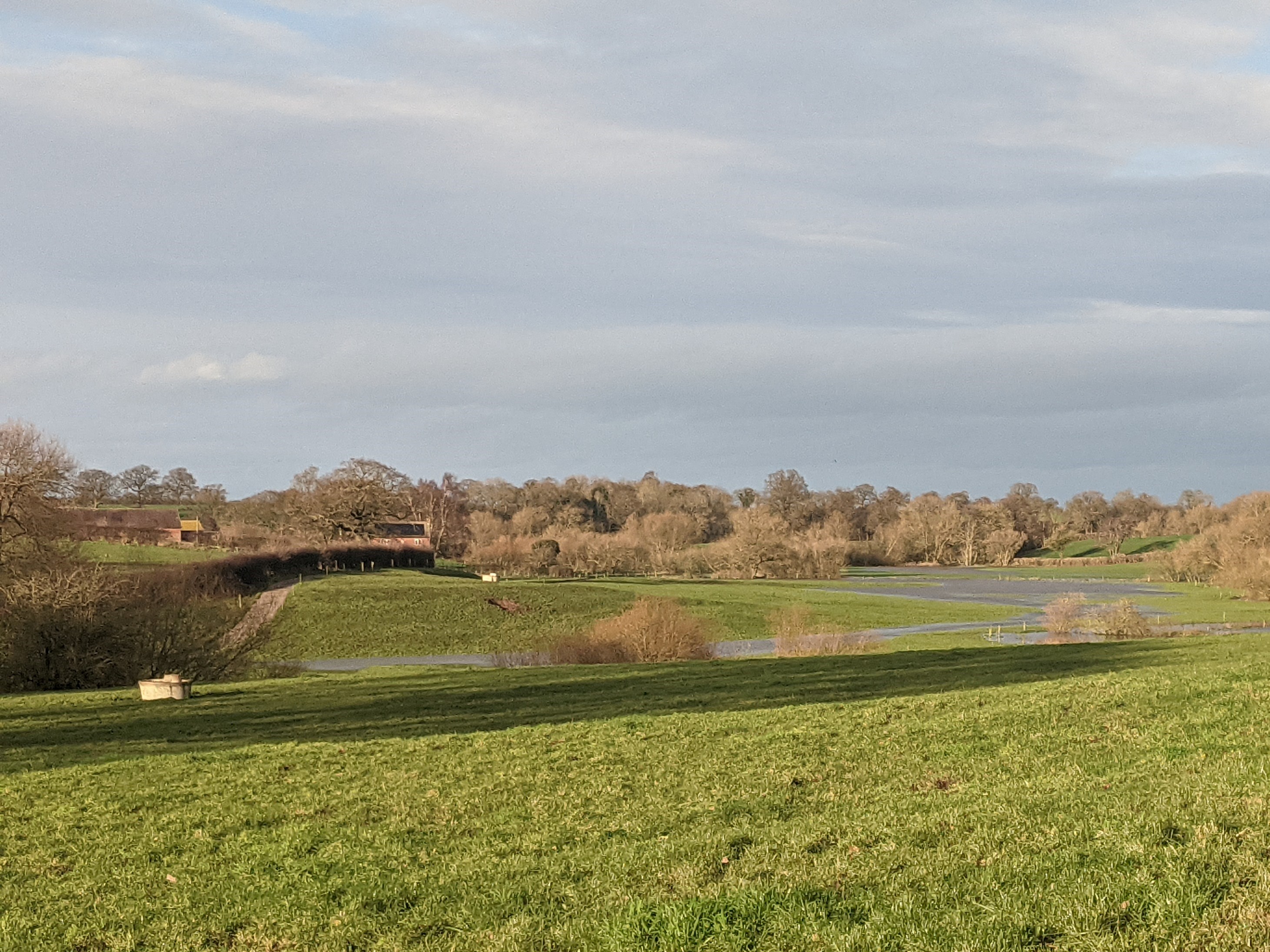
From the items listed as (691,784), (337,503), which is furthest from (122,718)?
(337,503)

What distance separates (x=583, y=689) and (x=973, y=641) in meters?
30.2

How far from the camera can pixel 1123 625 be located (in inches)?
1987

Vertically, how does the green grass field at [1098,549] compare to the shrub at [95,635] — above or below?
below

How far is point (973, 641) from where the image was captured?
53.9 meters

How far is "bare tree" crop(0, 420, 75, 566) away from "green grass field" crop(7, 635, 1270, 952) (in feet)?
85.7

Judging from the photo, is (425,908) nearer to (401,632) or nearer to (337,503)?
(401,632)

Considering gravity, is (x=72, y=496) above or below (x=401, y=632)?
above

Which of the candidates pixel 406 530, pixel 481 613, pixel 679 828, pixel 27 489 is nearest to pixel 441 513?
pixel 406 530

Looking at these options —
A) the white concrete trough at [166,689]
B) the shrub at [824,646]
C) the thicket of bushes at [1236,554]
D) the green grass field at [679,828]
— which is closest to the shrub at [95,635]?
the white concrete trough at [166,689]

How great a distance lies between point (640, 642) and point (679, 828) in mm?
34929

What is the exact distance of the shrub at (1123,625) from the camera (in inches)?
1959

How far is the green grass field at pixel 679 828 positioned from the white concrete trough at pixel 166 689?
5769 millimetres

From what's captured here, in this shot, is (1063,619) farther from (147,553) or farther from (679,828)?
(147,553)

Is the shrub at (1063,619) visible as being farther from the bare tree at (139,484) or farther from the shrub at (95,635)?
the bare tree at (139,484)
